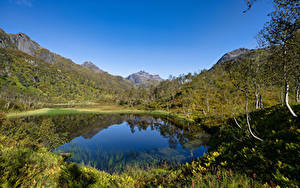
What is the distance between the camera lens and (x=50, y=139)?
16891 millimetres

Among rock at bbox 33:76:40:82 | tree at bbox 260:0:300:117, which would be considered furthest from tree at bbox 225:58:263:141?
rock at bbox 33:76:40:82

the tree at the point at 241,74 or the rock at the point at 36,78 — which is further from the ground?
the rock at the point at 36,78

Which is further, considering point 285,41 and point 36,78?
point 36,78

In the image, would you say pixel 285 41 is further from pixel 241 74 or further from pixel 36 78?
pixel 36 78

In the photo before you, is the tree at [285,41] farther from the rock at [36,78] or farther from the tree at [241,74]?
the rock at [36,78]

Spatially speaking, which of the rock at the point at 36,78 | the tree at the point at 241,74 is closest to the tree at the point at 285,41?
the tree at the point at 241,74

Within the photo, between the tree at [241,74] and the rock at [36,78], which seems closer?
the tree at [241,74]

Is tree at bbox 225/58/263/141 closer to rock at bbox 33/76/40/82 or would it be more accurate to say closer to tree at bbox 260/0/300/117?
tree at bbox 260/0/300/117

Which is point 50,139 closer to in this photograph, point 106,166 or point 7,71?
point 106,166

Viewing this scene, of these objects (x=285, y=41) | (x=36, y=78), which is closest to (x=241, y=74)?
(x=285, y=41)

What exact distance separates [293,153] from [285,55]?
16.6ft

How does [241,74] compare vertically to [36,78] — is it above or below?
below

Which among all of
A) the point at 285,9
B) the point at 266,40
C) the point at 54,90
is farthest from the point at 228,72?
the point at 54,90

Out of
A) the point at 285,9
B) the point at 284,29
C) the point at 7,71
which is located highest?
the point at 7,71
